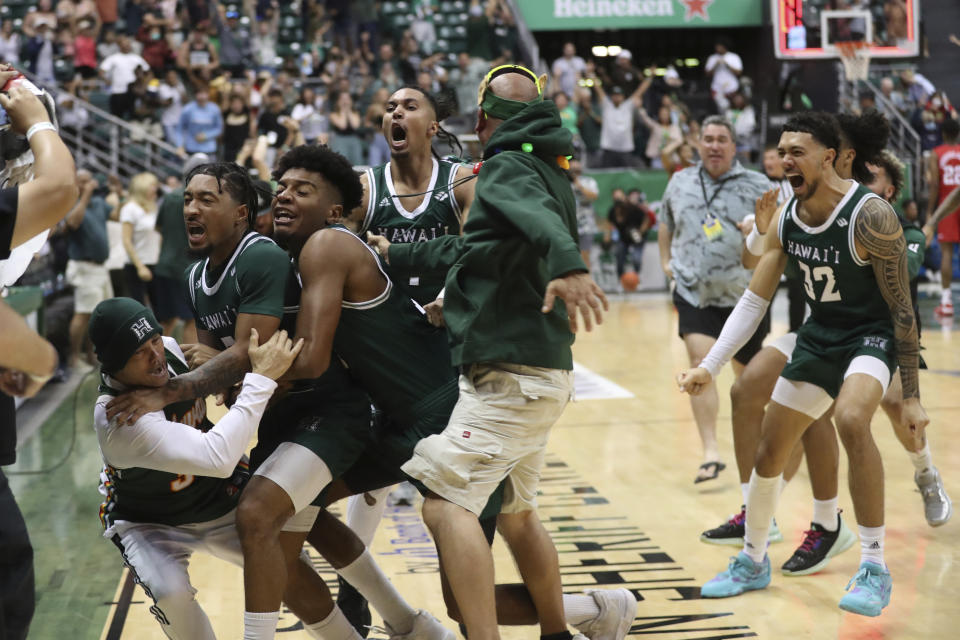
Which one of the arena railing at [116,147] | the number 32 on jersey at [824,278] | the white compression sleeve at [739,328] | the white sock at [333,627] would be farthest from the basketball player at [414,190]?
the arena railing at [116,147]

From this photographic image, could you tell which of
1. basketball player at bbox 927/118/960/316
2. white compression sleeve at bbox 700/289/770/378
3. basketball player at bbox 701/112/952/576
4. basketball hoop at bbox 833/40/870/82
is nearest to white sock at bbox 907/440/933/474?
basketball player at bbox 701/112/952/576

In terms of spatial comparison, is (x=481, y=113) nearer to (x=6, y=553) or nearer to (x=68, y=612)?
(x=6, y=553)

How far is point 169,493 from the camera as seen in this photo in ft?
11.3

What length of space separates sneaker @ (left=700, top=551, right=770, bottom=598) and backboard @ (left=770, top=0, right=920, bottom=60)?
1256 cm

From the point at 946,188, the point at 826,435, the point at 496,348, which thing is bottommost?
the point at 946,188

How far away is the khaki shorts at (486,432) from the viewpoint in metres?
3.19

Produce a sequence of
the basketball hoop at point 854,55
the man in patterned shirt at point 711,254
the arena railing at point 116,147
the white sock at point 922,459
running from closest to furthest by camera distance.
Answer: the white sock at point 922,459, the man in patterned shirt at point 711,254, the arena railing at point 116,147, the basketball hoop at point 854,55

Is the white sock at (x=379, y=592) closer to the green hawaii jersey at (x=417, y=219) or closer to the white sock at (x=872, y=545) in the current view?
the green hawaii jersey at (x=417, y=219)

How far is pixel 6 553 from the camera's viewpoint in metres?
3.13

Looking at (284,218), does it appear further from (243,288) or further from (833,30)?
(833,30)

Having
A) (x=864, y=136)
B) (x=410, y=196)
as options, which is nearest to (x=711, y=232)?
(x=864, y=136)

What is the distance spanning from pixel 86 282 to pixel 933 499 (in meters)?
8.17

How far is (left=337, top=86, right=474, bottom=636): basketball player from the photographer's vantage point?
4.34 metres

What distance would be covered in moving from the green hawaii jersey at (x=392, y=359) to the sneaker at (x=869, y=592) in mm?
1775
